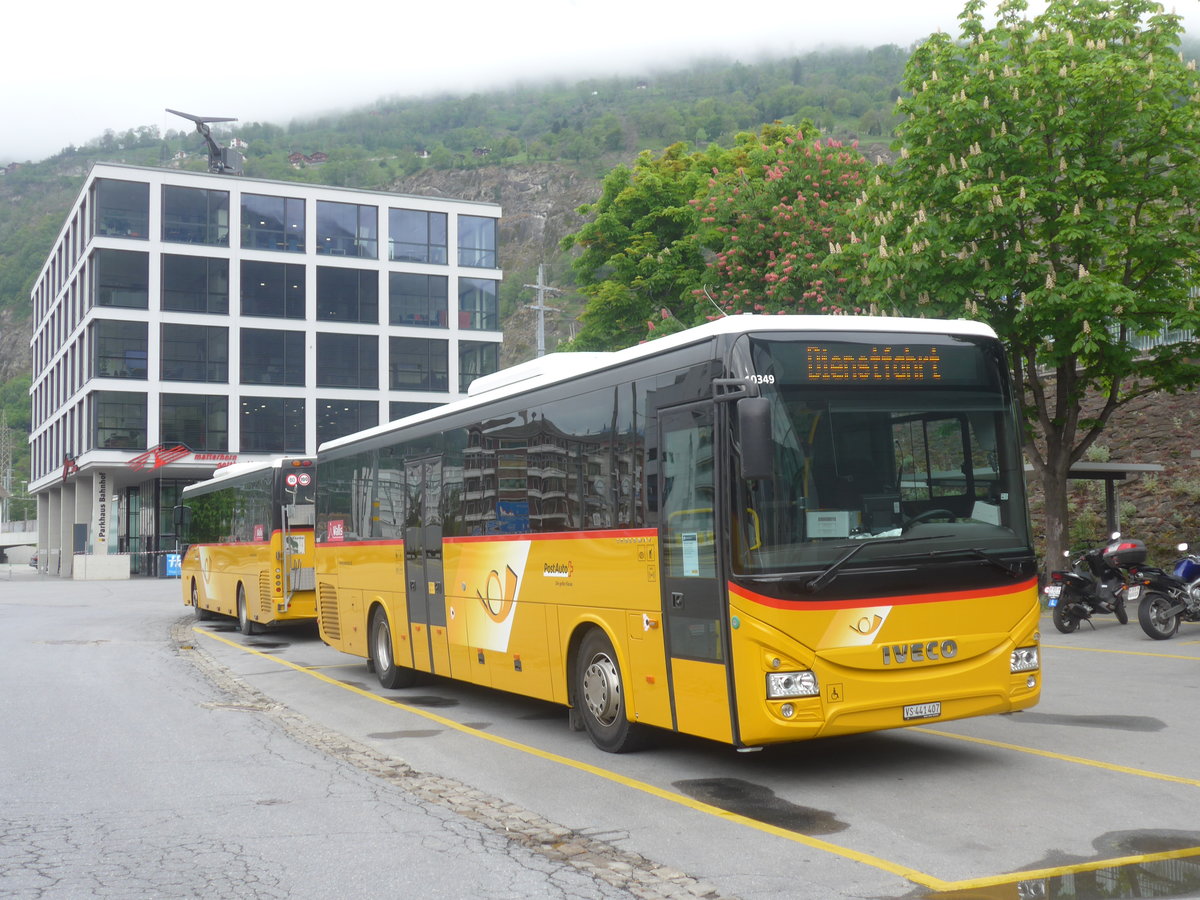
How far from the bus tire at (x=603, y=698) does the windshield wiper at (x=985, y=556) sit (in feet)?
8.32

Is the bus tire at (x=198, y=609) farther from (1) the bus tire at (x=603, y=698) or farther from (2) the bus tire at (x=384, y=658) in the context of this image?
(1) the bus tire at (x=603, y=698)

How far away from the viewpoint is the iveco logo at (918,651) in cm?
797

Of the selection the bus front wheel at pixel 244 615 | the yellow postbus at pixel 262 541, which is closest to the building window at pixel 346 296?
the yellow postbus at pixel 262 541

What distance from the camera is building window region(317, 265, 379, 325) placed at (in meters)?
58.9

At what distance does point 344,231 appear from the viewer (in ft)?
196

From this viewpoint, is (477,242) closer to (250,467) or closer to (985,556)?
(250,467)

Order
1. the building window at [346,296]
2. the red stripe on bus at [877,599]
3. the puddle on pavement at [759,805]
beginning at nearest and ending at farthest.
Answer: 1. the puddle on pavement at [759,805]
2. the red stripe on bus at [877,599]
3. the building window at [346,296]

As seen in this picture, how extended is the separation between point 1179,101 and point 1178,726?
39.5ft

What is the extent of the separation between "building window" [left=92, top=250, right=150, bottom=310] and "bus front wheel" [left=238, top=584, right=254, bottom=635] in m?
35.0

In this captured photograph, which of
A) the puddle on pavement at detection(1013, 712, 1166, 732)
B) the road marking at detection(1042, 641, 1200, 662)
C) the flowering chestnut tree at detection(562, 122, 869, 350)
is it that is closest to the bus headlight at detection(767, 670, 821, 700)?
the puddle on pavement at detection(1013, 712, 1166, 732)

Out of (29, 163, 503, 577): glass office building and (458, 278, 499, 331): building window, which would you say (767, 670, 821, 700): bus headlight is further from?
(458, 278, 499, 331): building window

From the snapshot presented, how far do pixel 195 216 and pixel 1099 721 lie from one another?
52.7m

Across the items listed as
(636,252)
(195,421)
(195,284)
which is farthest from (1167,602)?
(195,284)

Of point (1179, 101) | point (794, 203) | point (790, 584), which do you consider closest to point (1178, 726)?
point (790, 584)
